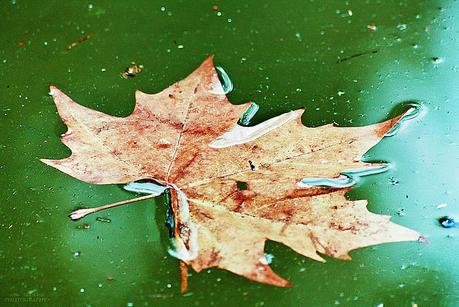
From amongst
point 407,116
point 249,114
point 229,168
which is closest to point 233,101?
point 249,114

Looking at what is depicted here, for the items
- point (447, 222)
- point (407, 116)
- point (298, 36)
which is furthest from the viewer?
point (298, 36)

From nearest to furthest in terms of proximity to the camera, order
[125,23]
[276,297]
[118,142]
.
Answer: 1. [276,297]
2. [118,142]
3. [125,23]

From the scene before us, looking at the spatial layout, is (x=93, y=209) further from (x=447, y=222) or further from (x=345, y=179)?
(x=447, y=222)

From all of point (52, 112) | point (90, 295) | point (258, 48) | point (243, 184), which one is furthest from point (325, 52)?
point (90, 295)

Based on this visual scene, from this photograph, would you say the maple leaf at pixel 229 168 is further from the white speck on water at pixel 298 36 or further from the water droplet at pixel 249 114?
the white speck on water at pixel 298 36

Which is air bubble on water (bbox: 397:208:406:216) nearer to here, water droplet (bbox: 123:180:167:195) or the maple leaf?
the maple leaf

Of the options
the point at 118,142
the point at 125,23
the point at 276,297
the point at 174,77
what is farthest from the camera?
the point at 125,23

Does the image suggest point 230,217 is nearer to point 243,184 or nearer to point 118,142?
point 243,184

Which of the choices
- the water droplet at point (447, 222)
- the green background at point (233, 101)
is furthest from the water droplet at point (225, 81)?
the water droplet at point (447, 222)
